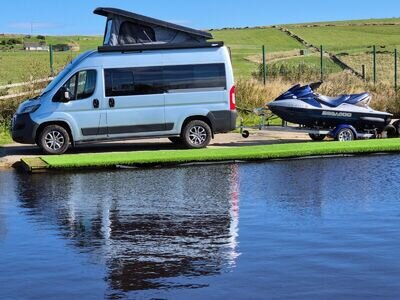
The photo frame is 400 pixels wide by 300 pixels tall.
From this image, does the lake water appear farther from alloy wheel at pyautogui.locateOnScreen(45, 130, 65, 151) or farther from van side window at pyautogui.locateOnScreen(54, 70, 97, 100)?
van side window at pyautogui.locateOnScreen(54, 70, 97, 100)

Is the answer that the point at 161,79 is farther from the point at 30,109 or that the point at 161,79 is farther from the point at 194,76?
the point at 30,109

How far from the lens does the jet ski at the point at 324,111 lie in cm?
1906

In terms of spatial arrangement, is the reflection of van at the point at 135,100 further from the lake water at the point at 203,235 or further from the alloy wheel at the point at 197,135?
the lake water at the point at 203,235

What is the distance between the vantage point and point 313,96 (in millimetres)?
19156

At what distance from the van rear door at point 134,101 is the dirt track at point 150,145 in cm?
95

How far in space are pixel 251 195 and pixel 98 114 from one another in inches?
257

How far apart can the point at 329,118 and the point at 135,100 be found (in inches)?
191

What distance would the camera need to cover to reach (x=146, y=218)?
10.2 meters

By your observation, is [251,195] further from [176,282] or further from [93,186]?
[176,282]

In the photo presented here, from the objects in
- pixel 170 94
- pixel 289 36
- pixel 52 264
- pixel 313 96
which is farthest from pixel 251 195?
pixel 289 36

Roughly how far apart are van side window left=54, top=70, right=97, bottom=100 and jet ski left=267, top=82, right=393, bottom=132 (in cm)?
454

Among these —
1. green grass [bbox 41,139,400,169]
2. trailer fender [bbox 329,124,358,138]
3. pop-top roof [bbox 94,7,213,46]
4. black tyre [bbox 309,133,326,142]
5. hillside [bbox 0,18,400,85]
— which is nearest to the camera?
green grass [bbox 41,139,400,169]

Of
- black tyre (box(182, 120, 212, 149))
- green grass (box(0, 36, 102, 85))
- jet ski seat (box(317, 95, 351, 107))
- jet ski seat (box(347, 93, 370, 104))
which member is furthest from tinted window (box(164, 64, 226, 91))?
green grass (box(0, 36, 102, 85))

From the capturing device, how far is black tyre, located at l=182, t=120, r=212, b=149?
18.0 meters
